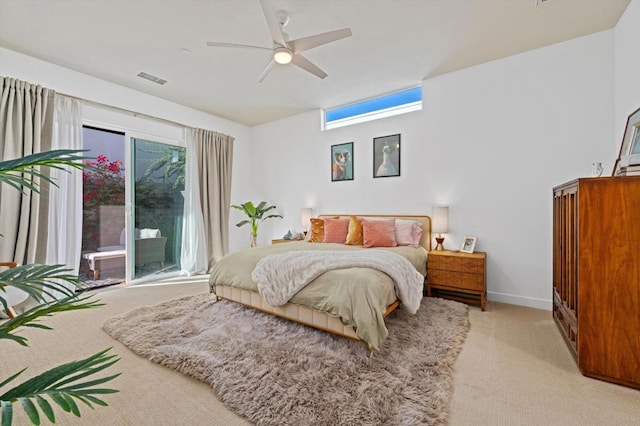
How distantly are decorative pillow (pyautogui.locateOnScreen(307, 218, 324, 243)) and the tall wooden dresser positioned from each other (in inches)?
115

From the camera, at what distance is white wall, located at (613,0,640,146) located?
2.46 meters

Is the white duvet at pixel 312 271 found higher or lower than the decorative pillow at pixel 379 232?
lower

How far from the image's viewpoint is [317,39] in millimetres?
2453

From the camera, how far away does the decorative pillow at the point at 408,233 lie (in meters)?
3.79

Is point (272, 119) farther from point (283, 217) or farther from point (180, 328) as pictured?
point (180, 328)

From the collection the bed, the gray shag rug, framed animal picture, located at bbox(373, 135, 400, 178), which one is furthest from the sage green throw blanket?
framed animal picture, located at bbox(373, 135, 400, 178)

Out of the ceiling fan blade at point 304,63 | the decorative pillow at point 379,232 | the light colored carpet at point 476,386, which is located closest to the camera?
the light colored carpet at point 476,386

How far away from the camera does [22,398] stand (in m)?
0.59

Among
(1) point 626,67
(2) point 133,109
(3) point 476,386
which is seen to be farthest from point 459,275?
(2) point 133,109

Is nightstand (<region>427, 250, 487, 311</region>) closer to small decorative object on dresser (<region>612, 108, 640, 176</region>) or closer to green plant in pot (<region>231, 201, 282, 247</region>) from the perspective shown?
small decorative object on dresser (<region>612, 108, 640, 176</region>)

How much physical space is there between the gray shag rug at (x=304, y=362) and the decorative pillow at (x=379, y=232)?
0.93 metres

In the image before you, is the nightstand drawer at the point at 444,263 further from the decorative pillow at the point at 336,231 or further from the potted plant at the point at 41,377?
the potted plant at the point at 41,377

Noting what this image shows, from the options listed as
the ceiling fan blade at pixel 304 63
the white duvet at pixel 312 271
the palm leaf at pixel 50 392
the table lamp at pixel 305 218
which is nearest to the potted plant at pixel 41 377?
the palm leaf at pixel 50 392

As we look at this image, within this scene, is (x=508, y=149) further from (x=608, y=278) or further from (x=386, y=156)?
(x=608, y=278)
